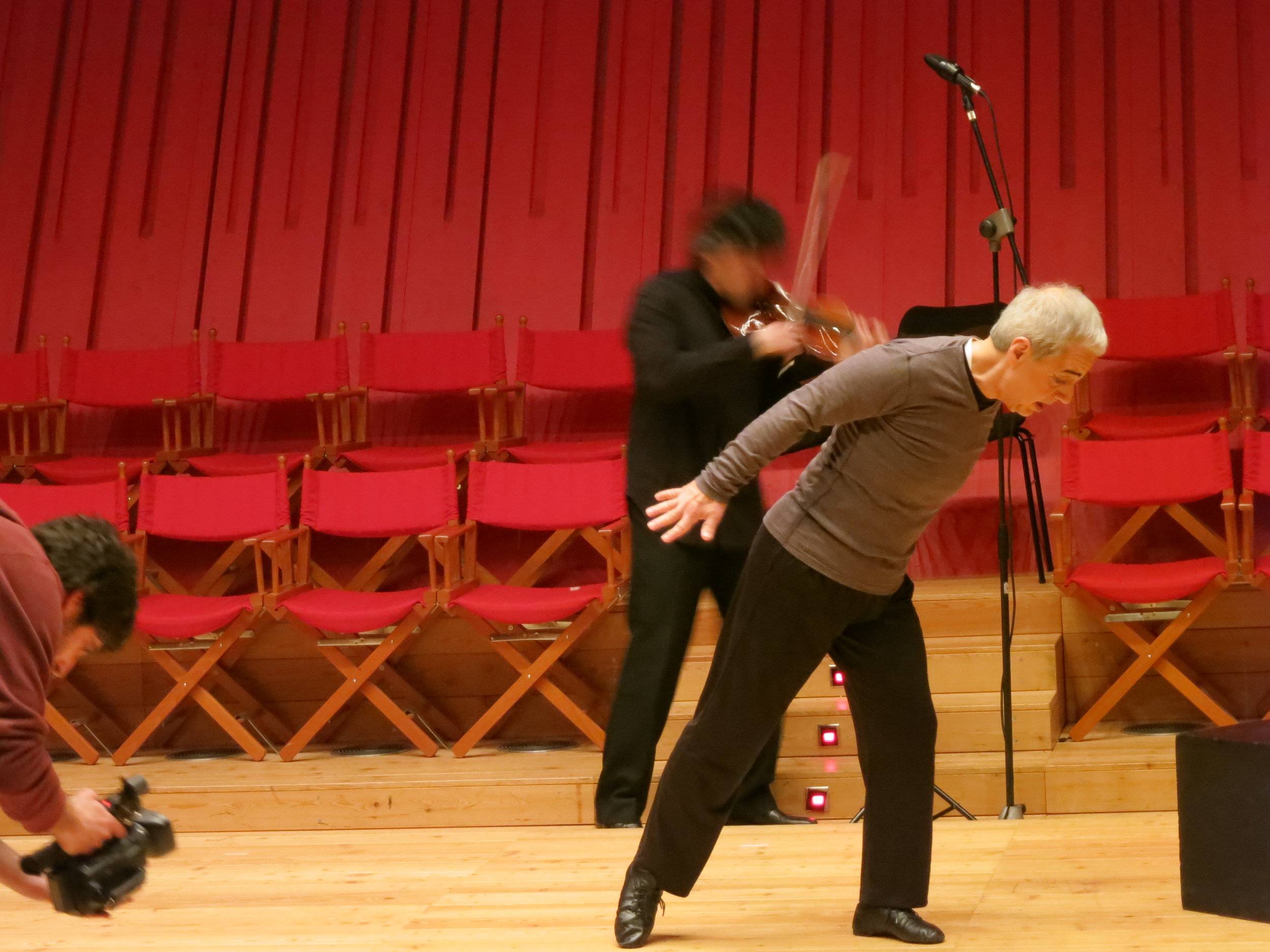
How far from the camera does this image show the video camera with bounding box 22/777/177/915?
174 centimetres

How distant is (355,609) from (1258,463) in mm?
2962

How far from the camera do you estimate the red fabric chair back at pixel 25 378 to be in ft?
18.9

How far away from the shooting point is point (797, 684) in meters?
2.34

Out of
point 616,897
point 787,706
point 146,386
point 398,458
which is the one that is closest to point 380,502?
point 398,458

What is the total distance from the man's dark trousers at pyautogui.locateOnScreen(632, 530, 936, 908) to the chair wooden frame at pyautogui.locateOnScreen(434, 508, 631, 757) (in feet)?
6.19

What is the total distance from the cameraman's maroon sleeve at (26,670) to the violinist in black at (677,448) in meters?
1.62

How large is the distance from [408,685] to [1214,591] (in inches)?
104

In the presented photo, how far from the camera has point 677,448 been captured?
3.22m

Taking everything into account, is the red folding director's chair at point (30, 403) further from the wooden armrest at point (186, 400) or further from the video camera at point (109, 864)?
the video camera at point (109, 864)

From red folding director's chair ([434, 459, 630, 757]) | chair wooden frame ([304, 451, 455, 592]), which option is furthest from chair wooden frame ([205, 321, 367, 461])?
red folding director's chair ([434, 459, 630, 757])

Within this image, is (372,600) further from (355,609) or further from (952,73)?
(952,73)

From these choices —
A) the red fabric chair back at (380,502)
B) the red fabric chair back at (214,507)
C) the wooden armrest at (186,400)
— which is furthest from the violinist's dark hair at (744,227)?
the wooden armrest at (186,400)

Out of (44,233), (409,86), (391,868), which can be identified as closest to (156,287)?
(44,233)

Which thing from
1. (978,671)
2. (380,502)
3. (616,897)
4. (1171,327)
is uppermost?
(1171,327)
